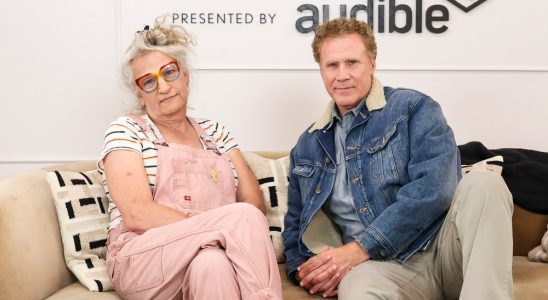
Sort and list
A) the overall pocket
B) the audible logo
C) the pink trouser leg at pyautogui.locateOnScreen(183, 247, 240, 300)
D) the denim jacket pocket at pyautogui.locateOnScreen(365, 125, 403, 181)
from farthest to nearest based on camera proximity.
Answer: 1. the audible logo
2. the denim jacket pocket at pyautogui.locateOnScreen(365, 125, 403, 181)
3. the overall pocket
4. the pink trouser leg at pyautogui.locateOnScreen(183, 247, 240, 300)

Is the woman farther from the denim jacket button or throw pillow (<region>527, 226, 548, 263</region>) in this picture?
throw pillow (<region>527, 226, 548, 263</region>)

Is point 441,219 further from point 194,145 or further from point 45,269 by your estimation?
point 45,269

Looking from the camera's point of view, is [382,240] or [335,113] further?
[335,113]

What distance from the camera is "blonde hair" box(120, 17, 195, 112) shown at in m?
2.70

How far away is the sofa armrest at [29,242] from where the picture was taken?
2.25 meters

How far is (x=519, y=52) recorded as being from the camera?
3.44 meters

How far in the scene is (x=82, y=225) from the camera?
2.55 meters

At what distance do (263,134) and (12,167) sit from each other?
3.96 ft

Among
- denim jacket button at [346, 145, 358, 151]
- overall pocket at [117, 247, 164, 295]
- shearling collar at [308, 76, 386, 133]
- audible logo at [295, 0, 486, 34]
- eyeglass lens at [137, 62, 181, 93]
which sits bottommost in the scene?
overall pocket at [117, 247, 164, 295]

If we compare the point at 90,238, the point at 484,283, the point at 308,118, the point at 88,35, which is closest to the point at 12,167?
the point at 88,35

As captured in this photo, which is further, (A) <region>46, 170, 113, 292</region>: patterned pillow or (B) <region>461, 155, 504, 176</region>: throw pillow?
(B) <region>461, 155, 504, 176</region>: throw pillow

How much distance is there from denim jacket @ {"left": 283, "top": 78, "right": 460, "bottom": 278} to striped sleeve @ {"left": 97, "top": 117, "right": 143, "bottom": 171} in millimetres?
638

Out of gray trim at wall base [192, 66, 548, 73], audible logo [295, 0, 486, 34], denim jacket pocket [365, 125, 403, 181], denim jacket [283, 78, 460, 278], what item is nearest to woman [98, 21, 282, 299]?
denim jacket [283, 78, 460, 278]

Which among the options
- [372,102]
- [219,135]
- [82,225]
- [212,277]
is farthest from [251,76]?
[212,277]
